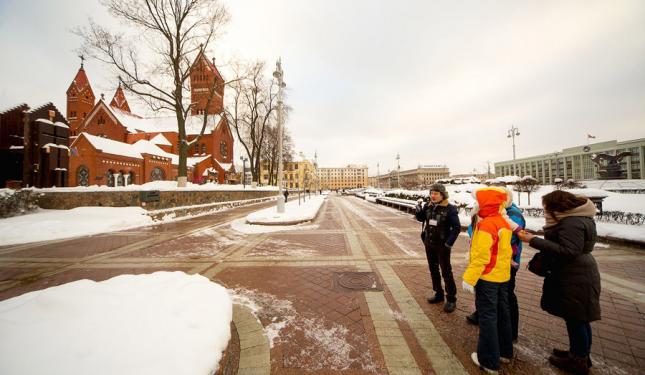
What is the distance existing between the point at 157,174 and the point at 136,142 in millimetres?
5581

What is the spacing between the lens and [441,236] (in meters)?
3.31

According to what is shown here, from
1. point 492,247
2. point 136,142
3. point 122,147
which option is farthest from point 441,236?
point 136,142

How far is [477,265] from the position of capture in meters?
2.17

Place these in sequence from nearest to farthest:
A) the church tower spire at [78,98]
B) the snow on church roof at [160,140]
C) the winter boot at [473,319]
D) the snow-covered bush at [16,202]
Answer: the winter boot at [473,319] → the snow-covered bush at [16,202] → the snow on church roof at [160,140] → the church tower spire at [78,98]

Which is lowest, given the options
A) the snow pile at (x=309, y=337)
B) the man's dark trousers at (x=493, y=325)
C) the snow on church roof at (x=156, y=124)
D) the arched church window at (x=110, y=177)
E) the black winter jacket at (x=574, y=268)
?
the snow pile at (x=309, y=337)

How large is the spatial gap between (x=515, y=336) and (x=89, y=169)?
104 ft

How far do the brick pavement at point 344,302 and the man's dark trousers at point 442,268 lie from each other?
0.25 meters

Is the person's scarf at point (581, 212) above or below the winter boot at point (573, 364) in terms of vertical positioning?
above

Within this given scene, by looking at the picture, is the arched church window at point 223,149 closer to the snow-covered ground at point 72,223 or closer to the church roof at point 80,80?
the church roof at point 80,80

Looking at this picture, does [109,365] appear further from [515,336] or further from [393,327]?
[515,336]

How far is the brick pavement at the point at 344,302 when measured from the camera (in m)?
2.24

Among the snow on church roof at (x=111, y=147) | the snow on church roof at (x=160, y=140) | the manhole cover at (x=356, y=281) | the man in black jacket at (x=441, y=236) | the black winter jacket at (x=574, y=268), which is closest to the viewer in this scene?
the black winter jacket at (x=574, y=268)

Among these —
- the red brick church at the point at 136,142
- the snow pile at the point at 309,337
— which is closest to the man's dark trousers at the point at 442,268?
the snow pile at the point at 309,337

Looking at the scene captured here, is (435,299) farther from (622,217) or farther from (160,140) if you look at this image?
(160,140)
